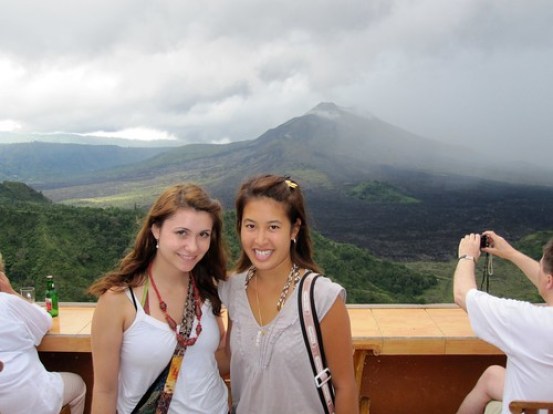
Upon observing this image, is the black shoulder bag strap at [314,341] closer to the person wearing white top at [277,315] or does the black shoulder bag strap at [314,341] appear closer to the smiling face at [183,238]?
the person wearing white top at [277,315]

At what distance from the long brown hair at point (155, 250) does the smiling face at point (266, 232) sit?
0.16 m

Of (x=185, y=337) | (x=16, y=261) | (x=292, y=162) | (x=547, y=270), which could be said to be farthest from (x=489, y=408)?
(x=292, y=162)

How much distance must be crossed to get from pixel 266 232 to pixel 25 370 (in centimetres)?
111

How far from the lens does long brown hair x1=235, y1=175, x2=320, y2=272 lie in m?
1.59

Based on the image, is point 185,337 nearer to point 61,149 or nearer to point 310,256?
point 310,256

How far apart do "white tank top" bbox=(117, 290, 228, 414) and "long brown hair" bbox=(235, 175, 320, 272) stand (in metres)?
0.36

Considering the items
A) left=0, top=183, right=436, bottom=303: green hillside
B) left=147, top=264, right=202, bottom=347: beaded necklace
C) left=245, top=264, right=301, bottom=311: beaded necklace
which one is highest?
left=245, top=264, right=301, bottom=311: beaded necklace

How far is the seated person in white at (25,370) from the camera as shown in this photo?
1.85 m

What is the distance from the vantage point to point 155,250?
1.70m

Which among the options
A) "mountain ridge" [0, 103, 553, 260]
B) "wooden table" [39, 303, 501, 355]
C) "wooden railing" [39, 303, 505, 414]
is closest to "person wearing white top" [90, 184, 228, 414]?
"wooden table" [39, 303, 501, 355]

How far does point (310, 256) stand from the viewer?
5.61 ft

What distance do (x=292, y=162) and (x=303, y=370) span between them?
72.2 metres

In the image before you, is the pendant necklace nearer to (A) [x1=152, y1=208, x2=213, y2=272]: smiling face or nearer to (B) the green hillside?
(A) [x1=152, y1=208, x2=213, y2=272]: smiling face

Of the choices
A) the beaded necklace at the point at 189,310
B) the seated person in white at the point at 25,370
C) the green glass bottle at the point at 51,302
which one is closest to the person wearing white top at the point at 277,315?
the beaded necklace at the point at 189,310
